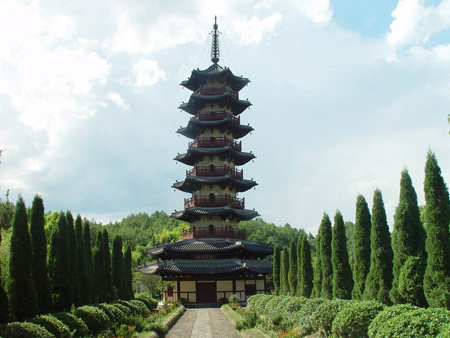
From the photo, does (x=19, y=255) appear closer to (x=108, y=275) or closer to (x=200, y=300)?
(x=108, y=275)

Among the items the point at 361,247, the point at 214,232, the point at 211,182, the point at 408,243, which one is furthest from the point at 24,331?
the point at 211,182

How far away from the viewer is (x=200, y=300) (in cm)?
4366

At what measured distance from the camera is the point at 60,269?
22625 millimetres

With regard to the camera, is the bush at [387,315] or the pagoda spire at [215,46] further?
the pagoda spire at [215,46]

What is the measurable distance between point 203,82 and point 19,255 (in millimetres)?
36775

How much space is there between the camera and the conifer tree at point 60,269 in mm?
22109

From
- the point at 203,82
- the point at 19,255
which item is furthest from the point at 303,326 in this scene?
the point at 203,82

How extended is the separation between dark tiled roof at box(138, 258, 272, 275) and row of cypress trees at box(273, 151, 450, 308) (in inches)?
543

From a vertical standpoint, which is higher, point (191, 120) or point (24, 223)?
point (191, 120)

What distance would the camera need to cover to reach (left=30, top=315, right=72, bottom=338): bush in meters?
15.3

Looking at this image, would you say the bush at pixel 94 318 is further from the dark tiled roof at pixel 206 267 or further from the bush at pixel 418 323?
the dark tiled roof at pixel 206 267

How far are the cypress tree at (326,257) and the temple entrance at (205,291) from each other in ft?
55.1

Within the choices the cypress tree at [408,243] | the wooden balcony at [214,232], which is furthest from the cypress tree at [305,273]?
the cypress tree at [408,243]

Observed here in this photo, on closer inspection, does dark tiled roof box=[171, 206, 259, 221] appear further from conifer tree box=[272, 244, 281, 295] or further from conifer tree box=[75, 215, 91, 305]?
conifer tree box=[75, 215, 91, 305]
